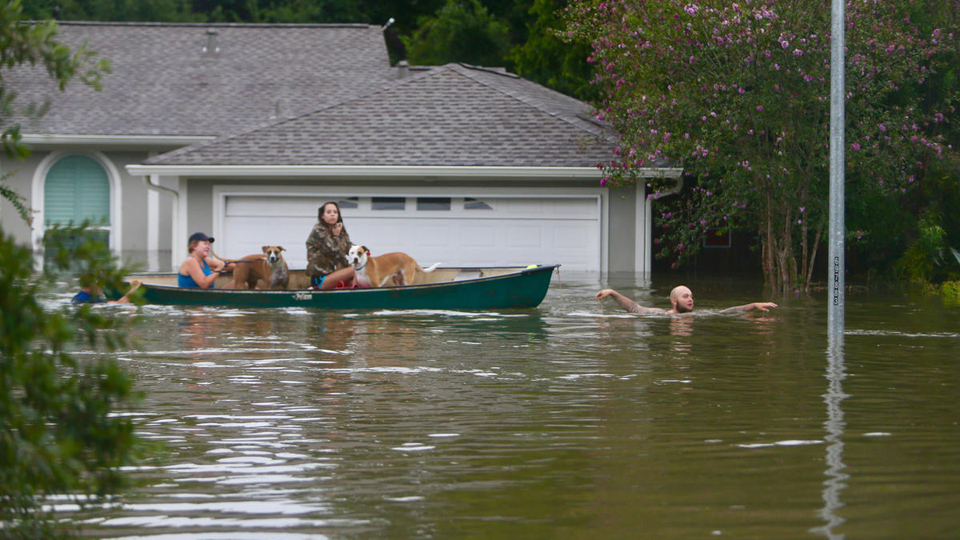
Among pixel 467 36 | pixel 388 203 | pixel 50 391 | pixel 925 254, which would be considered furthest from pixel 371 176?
pixel 50 391

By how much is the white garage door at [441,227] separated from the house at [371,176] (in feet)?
0.08

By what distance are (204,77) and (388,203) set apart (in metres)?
8.82

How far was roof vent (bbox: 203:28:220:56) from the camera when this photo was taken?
31594 millimetres

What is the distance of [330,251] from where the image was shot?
16.9 meters

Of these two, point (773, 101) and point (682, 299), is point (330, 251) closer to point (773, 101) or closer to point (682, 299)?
point (682, 299)

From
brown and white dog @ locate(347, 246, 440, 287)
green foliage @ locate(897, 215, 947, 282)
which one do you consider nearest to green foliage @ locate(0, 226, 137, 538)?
brown and white dog @ locate(347, 246, 440, 287)

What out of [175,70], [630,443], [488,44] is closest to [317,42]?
[175,70]

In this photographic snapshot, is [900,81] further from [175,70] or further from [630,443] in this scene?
[175,70]

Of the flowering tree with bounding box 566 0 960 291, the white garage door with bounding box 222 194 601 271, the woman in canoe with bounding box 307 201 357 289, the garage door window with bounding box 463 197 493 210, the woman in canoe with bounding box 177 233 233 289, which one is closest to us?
the woman in canoe with bounding box 177 233 233 289

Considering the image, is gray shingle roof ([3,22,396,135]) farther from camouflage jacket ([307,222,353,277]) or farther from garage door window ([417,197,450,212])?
camouflage jacket ([307,222,353,277])

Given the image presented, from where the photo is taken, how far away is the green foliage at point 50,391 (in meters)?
3.55

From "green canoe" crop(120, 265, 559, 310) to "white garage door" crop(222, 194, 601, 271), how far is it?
7658 mm

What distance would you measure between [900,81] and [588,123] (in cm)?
714

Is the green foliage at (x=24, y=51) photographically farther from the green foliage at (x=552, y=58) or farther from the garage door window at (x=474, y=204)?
the green foliage at (x=552, y=58)
